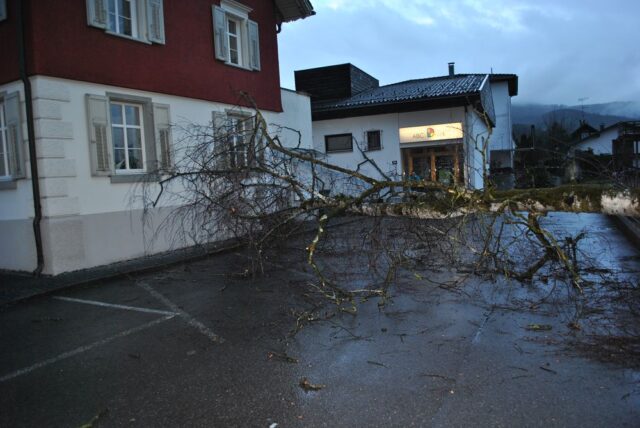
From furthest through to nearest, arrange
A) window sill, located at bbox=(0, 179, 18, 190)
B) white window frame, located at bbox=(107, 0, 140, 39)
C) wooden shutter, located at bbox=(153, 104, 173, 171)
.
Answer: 1. wooden shutter, located at bbox=(153, 104, 173, 171)
2. white window frame, located at bbox=(107, 0, 140, 39)
3. window sill, located at bbox=(0, 179, 18, 190)

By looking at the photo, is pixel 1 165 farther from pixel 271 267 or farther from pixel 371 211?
pixel 371 211

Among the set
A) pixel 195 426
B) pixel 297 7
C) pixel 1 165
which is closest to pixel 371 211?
pixel 195 426

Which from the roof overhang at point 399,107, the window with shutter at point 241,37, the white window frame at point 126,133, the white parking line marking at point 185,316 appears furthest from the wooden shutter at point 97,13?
the roof overhang at point 399,107

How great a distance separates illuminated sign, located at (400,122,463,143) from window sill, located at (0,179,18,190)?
16.7 m

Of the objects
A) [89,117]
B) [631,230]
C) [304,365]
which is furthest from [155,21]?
[631,230]

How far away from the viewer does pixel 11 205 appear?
10.5 meters

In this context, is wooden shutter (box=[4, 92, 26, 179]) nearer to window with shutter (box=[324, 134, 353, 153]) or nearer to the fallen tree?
the fallen tree

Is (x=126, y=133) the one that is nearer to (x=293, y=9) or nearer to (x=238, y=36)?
(x=238, y=36)

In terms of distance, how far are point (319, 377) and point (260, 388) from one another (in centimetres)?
51

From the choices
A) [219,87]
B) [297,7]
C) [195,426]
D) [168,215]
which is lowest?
[195,426]

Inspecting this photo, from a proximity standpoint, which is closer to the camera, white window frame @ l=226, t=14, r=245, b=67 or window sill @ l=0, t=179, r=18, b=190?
window sill @ l=0, t=179, r=18, b=190

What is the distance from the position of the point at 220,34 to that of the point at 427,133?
11.9 m

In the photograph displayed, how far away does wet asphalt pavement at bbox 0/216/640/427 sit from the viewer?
3830 millimetres

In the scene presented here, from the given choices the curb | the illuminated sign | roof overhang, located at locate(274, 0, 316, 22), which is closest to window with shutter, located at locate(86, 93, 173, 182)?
roof overhang, located at locate(274, 0, 316, 22)
